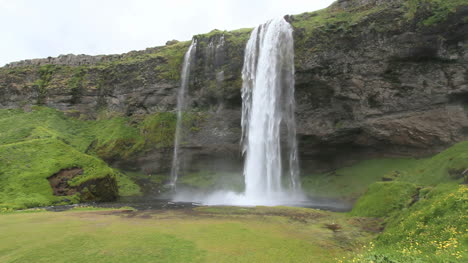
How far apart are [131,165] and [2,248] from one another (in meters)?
36.7

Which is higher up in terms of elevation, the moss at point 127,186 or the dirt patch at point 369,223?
the dirt patch at point 369,223

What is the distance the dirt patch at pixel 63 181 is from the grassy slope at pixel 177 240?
14489 mm

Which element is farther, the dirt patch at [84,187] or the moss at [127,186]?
the moss at [127,186]

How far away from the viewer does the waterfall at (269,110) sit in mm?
34719

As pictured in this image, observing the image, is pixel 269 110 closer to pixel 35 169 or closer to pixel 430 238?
pixel 35 169

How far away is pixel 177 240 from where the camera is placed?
9945 millimetres

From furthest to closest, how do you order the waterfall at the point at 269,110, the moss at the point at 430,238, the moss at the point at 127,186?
the moss at the point at 127,186
the waterfall at the point at 269,110
the moss at the point at 430,238

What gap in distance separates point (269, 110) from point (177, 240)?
27.5 m

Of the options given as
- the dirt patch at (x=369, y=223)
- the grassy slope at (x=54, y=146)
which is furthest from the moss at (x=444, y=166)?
the grassy slope at (x=54, y=146)

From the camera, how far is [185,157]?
43812mm

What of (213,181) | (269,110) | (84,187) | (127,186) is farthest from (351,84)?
(84,187)

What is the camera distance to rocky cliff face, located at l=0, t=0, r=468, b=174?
103ft

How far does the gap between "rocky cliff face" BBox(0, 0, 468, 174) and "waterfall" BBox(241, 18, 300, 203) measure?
4.63 ft

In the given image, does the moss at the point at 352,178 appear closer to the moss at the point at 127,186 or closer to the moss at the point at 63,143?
the moss at the point at 63,143
